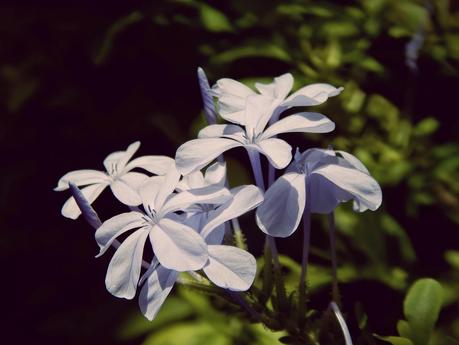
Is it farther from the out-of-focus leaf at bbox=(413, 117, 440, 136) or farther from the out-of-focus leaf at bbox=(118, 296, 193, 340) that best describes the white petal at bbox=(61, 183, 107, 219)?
the out-of-focus leaf at bbox=(413, 117, 440, 136)

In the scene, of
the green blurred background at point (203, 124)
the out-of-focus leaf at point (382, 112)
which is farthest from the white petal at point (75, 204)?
the out-of-focus leaf at point (382, 112)

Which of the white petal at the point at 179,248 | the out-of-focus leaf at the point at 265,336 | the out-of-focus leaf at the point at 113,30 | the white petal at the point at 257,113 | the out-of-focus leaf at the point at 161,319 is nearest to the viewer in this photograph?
the white petal at the point at 179,248

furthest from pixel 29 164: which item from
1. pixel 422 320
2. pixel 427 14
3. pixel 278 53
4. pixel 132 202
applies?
pixel 422 320

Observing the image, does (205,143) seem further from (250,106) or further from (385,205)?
(385,205)

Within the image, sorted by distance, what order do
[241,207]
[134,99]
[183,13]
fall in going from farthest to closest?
[134,99] < [183,13] < [241,207]

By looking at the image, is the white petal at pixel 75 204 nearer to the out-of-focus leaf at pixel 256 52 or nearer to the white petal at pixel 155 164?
the white petal at pixel 155 164

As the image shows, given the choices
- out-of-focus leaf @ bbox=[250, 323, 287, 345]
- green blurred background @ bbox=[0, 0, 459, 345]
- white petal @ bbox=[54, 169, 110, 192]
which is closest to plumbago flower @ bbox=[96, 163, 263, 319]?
white petal @ bbox=[54, 169, 110, 192]
